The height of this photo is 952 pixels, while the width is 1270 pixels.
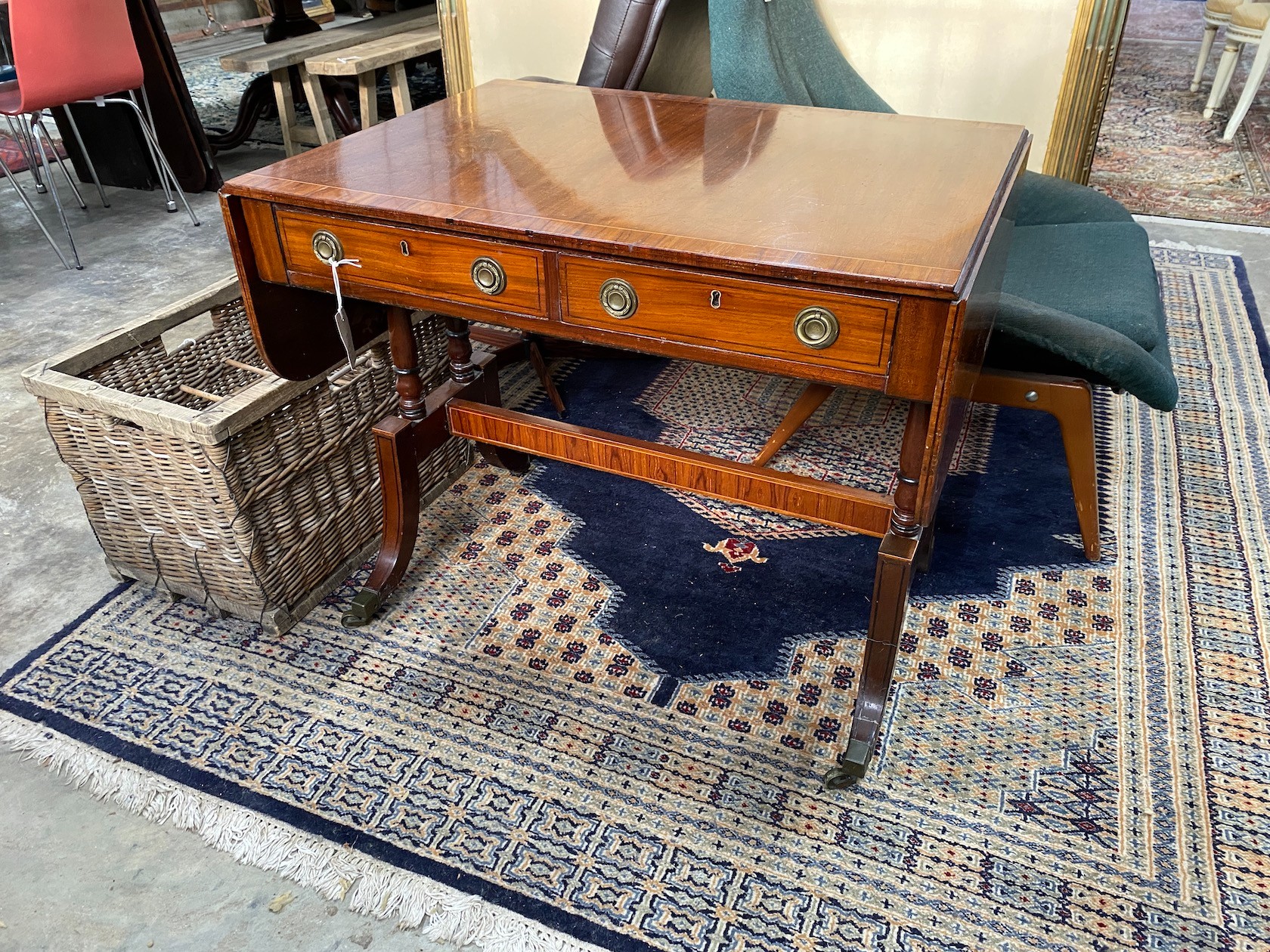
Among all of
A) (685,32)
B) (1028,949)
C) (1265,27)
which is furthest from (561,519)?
(1265,27)

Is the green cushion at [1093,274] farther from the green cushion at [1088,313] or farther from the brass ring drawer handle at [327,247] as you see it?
the brass ring drawer handle at [327,247]

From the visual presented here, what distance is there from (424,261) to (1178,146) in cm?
427

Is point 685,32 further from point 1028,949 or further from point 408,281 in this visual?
point 1028,949

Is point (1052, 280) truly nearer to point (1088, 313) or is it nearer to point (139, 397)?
point (1088, 313)

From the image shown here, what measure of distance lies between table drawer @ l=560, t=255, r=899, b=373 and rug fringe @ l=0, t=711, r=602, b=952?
2.58 feet

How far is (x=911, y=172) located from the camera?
4.47 ft

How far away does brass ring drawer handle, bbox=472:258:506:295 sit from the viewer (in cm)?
127

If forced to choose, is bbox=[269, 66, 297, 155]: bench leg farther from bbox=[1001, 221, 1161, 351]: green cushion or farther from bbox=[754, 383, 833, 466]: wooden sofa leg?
bbox=[1001, 221, 1161, 351]: green cushion

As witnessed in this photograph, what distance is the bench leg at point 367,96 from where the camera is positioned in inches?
157

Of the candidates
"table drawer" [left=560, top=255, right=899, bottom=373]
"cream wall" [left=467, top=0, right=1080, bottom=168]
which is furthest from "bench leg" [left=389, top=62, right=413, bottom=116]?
"table drawer" [left=560, top=255, right=899, bottom=373]

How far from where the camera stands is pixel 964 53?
8.33 feet

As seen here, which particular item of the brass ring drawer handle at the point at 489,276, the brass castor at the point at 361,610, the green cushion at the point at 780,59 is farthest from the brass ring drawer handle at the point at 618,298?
the green cushion at the point at 780,59

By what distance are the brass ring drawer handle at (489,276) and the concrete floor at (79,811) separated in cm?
85

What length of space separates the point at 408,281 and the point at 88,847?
93 centimetres
